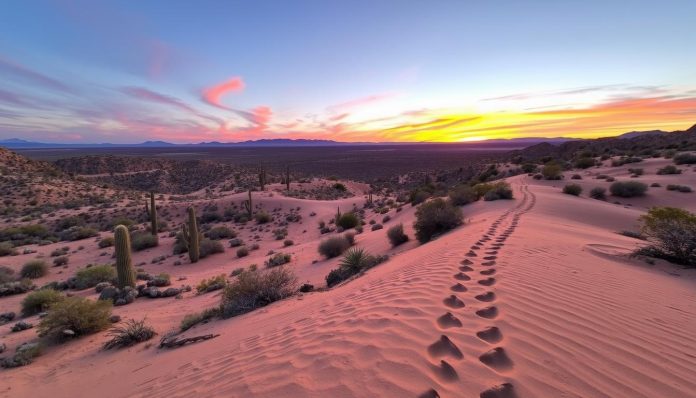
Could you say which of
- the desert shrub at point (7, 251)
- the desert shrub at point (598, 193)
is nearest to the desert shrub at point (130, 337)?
the desert shrub at point (7, 251)

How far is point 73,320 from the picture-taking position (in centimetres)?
701

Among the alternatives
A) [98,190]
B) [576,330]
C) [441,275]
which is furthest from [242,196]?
[576,330]

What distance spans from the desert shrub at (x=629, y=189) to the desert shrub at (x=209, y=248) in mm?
22307

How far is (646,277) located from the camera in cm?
584

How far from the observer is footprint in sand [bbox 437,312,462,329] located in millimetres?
3423

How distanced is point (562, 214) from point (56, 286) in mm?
19913

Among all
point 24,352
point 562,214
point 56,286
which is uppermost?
point 562,214

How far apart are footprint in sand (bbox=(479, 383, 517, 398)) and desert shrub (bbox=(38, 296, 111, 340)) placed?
8224 mm

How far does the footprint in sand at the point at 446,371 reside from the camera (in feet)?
8.39

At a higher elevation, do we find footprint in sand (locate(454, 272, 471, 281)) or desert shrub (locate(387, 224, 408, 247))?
footprint in sand (locate(454, 272, 471, 281))

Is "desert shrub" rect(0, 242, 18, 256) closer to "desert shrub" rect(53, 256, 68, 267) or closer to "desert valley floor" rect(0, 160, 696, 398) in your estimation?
"desert shrub" rect(53, 256, 68, 267)

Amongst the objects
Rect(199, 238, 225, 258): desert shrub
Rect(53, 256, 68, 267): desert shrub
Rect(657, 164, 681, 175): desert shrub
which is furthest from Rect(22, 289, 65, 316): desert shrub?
Rect(657, 164, 681, 175): desert shrub

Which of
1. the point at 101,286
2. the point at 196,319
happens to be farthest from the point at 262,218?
the point at 196,319

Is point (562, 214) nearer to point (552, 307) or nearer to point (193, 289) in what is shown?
point (552, 307)
